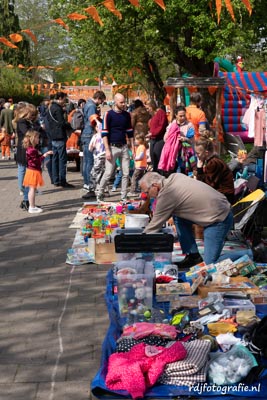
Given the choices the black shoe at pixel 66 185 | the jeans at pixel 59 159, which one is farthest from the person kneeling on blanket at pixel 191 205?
the black shoe at pixel 66 185

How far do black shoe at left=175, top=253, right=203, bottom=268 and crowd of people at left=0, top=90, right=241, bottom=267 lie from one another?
1cm

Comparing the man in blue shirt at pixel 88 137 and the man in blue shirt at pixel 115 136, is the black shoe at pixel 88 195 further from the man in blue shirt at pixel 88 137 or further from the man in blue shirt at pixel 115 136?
the man in blue shirt at pixel 115 136

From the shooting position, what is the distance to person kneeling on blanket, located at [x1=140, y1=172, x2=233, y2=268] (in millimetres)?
6434

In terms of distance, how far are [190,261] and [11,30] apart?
5091cm

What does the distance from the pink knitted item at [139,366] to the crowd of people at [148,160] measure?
81.3 inches

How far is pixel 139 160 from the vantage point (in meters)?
11.9

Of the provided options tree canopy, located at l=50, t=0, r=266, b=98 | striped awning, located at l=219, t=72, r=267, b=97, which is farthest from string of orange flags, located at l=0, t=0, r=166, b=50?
tree canopy, located at l=50, t=0, r=266, b=98

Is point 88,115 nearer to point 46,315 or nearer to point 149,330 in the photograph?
point 46,315

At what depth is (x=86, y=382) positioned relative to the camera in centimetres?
451

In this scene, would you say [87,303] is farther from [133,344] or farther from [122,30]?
[122,30]

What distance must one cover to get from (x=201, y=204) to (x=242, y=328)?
5.82ft

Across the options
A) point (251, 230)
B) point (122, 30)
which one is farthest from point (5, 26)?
point (251, 230)

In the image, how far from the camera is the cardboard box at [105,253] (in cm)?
750

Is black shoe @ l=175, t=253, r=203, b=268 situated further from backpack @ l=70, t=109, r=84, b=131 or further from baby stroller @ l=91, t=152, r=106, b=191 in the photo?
backpack @ l=70, t=109, r=84, b=131
